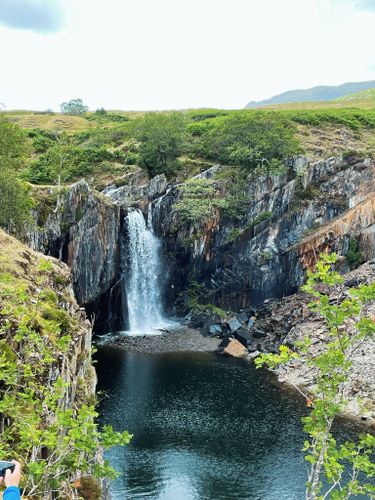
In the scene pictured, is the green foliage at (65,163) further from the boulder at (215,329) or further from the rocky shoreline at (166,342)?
the boulder at (215,329)

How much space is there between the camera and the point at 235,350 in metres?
54.7

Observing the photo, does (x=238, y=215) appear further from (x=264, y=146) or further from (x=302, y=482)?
(x=302, y=482)

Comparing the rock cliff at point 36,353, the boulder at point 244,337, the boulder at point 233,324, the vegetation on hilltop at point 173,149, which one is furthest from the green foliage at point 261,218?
the rock cliff at point 36,353

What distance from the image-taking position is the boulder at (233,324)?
59656 millimetres

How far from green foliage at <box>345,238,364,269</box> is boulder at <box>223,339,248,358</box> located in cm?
1848

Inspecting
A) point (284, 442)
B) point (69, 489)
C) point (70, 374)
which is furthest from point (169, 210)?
point (69, 489)

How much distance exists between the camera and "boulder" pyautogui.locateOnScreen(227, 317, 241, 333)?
59.7 meters

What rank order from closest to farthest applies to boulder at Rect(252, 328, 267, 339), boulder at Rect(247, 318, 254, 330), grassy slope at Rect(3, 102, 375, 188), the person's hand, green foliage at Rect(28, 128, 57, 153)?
the person's hand → boulder at Rect(252, 328, 267, 339) → boulder at Rect(247, 318, 254, 330) → grassy slope at Rect(3, 102, 375, 188) → green foliage at Rect(28, 128, 57, 153)

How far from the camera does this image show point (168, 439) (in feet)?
115

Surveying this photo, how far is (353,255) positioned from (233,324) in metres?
17.3

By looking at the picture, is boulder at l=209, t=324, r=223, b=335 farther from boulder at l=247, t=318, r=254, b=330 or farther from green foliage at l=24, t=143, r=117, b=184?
green foliage at l=24, t=143, r=117, b=184

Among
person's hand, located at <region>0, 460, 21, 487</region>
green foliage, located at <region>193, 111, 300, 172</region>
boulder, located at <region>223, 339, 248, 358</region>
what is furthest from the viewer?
green foliage, located at <region>193, 111, 300, 172</region>

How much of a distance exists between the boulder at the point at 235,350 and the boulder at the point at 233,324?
12.3ft

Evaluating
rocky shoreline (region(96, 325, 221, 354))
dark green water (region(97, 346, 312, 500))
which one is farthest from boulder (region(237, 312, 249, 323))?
dark green water (region(97, 346, 312, 500))
